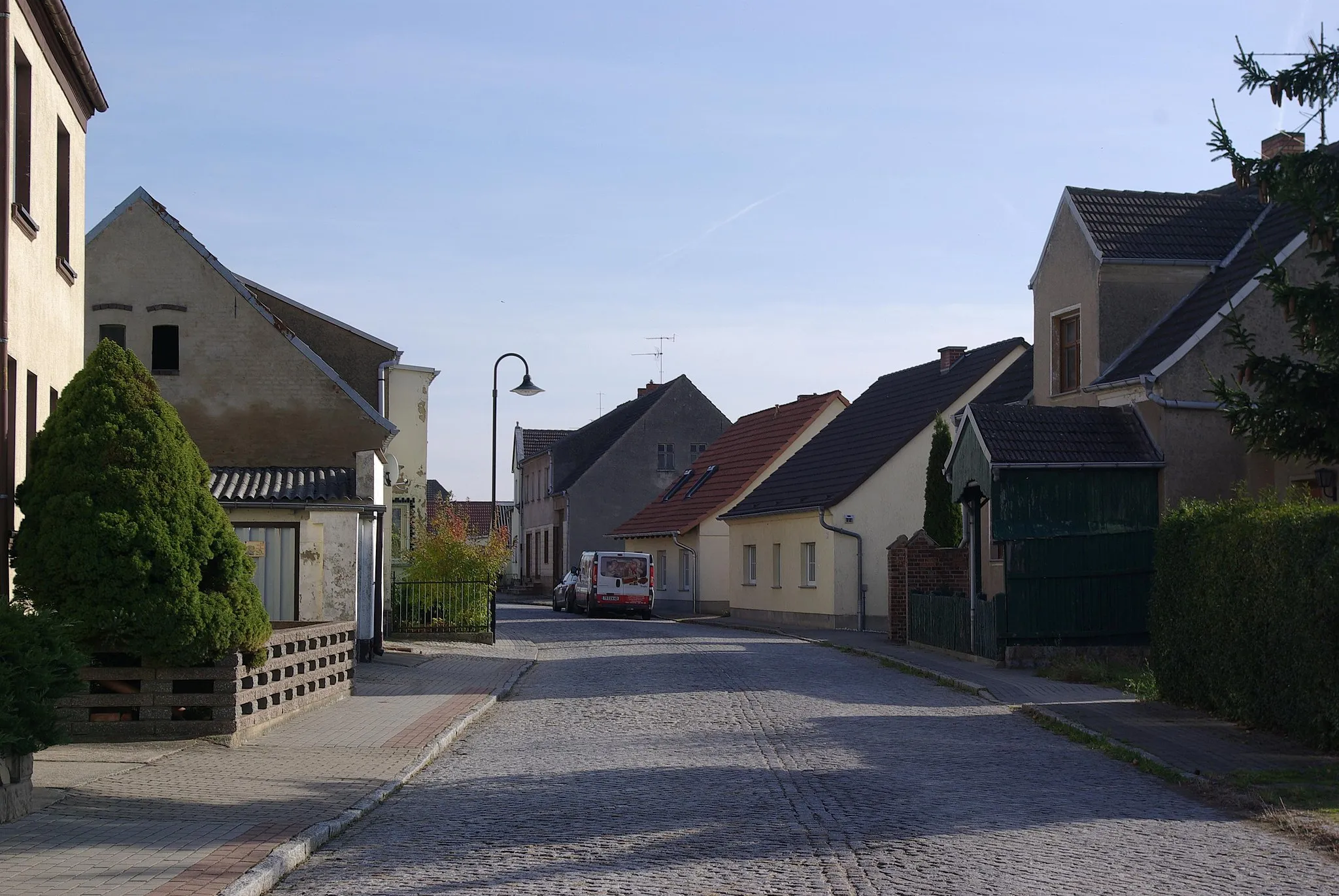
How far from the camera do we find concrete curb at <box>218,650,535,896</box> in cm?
726

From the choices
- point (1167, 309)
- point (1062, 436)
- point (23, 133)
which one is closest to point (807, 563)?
point (1167, 309)

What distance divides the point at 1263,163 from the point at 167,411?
1004cm

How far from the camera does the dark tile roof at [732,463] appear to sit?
48625 millimetres

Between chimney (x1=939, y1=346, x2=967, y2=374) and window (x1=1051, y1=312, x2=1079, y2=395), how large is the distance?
12.7 metres

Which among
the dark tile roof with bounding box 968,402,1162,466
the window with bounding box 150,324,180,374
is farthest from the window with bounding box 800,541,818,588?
the window with bounding box 150,324,180,374

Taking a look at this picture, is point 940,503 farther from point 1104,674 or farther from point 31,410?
point 31,410

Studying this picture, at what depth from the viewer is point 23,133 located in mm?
13969

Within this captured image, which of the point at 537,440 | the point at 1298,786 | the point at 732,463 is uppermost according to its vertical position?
the point at 537,440

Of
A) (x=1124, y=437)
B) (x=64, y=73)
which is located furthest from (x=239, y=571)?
(x=1124, y=437)

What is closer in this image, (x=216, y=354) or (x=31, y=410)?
(x=31, y=410)

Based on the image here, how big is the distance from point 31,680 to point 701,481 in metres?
44.5

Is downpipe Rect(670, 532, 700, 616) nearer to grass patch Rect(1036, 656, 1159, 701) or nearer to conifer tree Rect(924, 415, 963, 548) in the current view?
conifer tree Rect(924, 415, 963, 548)

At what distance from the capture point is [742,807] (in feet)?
32.1

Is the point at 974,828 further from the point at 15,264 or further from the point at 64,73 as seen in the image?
the point at 64,73
